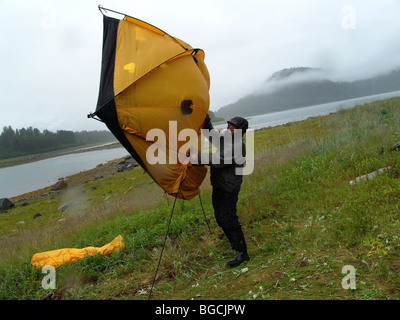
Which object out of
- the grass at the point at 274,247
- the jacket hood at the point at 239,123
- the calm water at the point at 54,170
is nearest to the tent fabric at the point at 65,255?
the grass at the point at 274,247

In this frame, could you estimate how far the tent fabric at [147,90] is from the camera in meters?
3.60

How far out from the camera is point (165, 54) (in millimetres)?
3756

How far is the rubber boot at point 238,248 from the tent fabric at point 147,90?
1.20 meters

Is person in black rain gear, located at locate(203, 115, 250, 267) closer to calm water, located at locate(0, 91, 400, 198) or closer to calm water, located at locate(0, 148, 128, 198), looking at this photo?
calm water, located at locate(0, 91, 400, 198)

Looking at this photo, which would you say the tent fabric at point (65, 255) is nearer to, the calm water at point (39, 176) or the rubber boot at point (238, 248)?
the rubber boot at point (238, 248)

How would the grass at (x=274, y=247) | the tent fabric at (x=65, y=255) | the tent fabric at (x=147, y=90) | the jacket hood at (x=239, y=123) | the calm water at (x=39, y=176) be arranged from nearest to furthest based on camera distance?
the grass at (x=274, y=247), the tent fabric at (x=147, y=90), the jacket hood at (x=239, y=123), the tent fabric at (x=65, y=255), the calm water at (x=39, y=176)

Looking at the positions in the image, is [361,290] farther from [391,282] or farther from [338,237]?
[338,237]

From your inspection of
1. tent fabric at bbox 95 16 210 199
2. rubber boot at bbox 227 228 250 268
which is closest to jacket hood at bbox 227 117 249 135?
tent fabric at bbox 95 16 210 199

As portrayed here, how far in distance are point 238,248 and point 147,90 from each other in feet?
9.63

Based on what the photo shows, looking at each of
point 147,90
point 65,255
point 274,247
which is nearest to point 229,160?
point 147,90

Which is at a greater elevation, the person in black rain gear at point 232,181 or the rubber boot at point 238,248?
→ the person in black rain gear at point 232,181

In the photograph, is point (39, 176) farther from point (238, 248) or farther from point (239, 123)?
point (239, 123)
